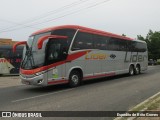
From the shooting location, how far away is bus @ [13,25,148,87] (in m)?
12.2

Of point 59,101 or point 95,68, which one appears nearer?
point 59,101

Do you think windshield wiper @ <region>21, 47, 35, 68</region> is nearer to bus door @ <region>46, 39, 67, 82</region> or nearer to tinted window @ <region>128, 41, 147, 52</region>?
bus door @ <region>46, 39, 67, 82</region>

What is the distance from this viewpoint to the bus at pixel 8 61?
21.8 metres

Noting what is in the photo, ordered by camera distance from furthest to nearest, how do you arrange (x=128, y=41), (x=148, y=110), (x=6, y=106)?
1. (x=128, y=41)
2. (x=6, y=106)
3. (x=148, y=110)

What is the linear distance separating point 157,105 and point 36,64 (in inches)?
254

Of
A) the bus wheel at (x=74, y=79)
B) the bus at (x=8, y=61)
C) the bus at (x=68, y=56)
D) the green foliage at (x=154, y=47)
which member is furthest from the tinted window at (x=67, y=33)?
the green foliage at (x=154, y=47)

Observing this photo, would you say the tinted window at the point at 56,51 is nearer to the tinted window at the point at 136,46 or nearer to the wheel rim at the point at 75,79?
the wheel rim at the point at 75,79

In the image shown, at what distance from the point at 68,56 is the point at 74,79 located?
1.42 m

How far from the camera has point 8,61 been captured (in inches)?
867

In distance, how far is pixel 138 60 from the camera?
73.3ft

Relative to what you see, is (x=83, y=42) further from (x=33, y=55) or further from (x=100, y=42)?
(x=33, y=55)

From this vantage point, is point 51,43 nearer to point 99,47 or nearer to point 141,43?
point 99,47

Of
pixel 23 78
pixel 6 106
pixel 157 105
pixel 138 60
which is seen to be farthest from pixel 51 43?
pixel 138 60

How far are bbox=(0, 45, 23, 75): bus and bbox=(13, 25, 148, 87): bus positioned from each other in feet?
27.9
